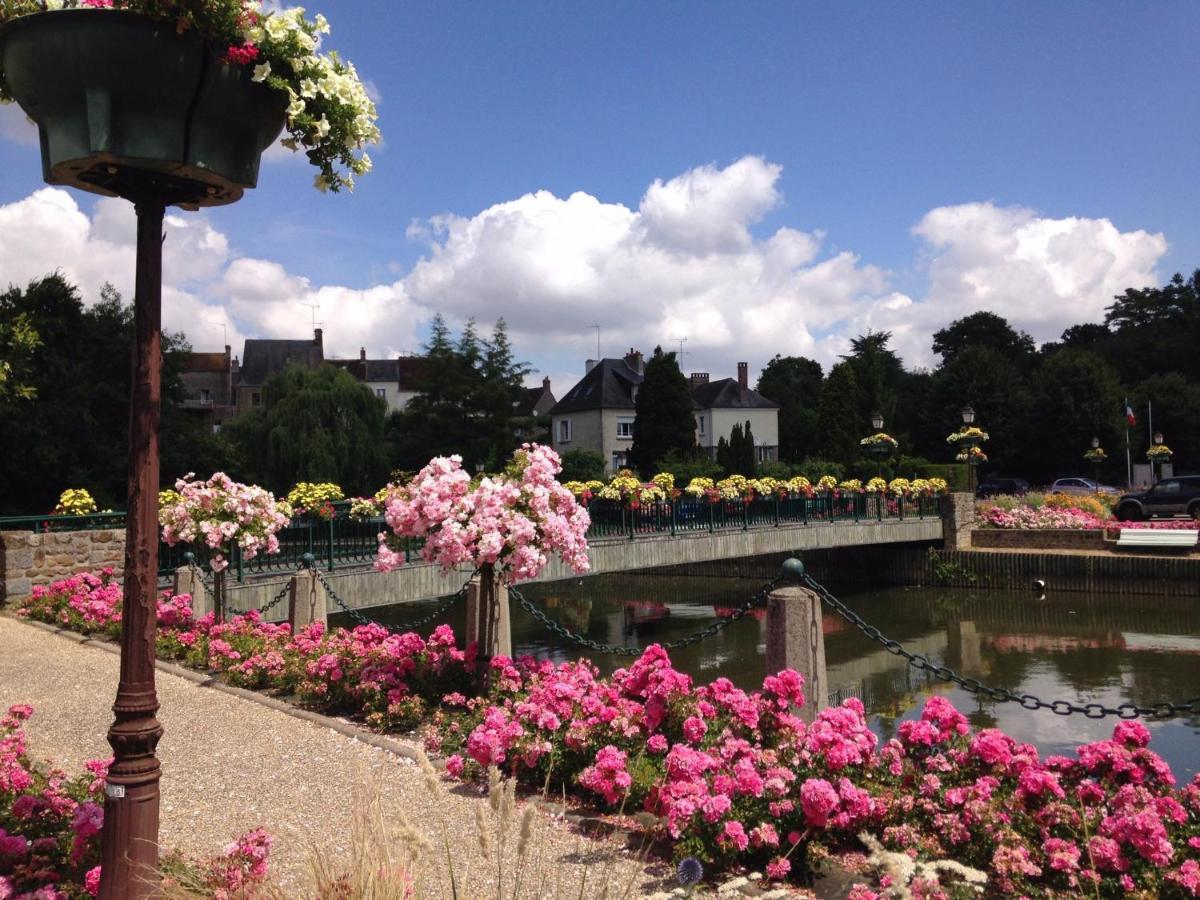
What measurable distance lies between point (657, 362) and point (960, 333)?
35456 millimetres

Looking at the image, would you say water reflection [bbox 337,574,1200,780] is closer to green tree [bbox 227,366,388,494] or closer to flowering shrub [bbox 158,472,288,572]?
flowering shrub [bbox 158,472,288,572]

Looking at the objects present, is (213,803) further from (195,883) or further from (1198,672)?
(1198,672)

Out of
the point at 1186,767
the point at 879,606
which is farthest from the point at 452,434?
the point at 1186,767

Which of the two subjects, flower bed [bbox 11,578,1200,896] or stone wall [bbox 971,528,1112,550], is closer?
flower bed [bbox 11,578,1200,896]

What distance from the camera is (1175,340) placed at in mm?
66000

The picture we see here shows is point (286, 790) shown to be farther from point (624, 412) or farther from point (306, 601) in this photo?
point (624, 412)

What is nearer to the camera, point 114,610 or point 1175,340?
point 114,610

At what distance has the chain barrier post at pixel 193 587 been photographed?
11633 mm

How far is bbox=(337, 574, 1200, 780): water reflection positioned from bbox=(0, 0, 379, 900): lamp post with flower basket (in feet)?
31.6

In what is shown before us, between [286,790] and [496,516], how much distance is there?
2.26 metres

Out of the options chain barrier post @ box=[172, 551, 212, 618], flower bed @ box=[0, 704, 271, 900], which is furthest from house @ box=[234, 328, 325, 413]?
flower bed @ box=[0, 704, 271, 900]

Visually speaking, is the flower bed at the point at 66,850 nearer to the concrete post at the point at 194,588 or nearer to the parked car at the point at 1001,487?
the concrete post at the point at 194,588

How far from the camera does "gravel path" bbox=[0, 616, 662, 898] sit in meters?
4.02

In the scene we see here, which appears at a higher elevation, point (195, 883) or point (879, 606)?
point (195, 883)
